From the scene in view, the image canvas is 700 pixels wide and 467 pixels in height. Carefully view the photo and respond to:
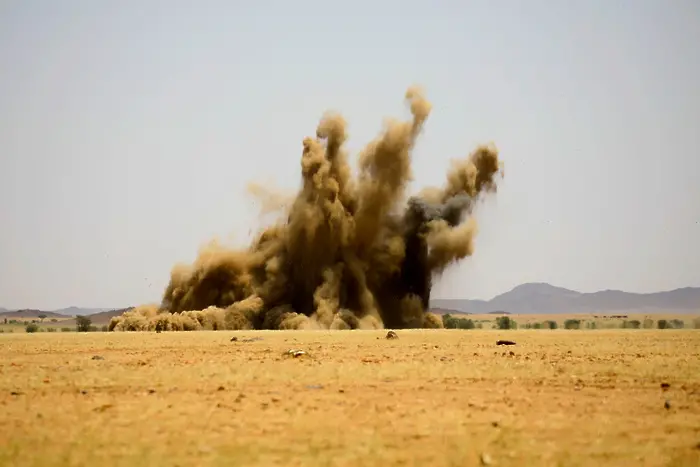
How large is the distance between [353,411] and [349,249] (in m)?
42.9

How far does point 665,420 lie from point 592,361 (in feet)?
31.8

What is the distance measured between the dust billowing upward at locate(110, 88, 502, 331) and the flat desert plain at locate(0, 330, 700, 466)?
31.0 meters

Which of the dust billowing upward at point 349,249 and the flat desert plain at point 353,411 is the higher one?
the dust billowing upward at point 349,249

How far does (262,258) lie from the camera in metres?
57.6

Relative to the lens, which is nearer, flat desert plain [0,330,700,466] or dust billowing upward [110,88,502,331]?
flat desert plain [0,330,700,466]

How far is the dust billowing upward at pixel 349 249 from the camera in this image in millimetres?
54469

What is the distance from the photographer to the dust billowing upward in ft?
179

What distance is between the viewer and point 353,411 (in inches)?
532

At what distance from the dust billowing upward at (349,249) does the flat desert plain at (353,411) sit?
30995 millimetres

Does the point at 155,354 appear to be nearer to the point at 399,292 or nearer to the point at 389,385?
the point at 389,385

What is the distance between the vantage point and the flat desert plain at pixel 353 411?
1056 cm

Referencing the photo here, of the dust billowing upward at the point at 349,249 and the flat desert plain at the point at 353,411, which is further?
the dust billowing upward at the point at 349,249

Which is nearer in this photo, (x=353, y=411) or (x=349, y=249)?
(x=353, y=411)

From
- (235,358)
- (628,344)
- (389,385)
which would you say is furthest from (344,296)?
(389,385)
